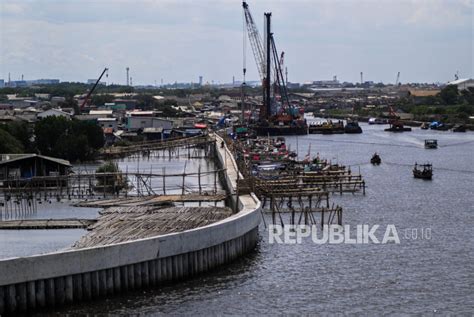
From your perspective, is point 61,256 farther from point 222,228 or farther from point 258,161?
point 258,161

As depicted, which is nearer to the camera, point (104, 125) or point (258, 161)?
point (258, 161)

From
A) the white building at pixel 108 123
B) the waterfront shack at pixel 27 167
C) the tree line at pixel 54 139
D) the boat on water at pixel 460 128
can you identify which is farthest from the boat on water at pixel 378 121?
the waterfront shack at pixel 27 167

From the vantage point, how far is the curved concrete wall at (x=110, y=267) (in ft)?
66.8

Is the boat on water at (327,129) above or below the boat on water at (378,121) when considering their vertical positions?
above

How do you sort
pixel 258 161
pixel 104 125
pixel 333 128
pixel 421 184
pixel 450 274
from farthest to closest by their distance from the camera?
pixel 333 128 < pixel 104 125 < pixel 258 161 < pixel 421 184 < pixel 450 274

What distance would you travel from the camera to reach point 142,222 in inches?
1118

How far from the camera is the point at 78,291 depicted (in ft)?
70.3

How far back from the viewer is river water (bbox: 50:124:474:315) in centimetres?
2198

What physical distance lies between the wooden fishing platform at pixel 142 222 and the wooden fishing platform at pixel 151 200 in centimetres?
206

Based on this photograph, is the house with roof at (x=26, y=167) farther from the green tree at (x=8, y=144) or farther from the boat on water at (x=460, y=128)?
the boat on water at (x=460, y=128)

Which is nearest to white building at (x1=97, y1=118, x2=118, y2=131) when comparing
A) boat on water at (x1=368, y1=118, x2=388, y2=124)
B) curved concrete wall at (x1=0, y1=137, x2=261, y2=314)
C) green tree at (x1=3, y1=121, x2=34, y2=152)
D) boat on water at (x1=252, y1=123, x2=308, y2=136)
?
green tree at (x1=3, y1=121, x2=34, y2=152)

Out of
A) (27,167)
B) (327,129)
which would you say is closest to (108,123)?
(327,129)

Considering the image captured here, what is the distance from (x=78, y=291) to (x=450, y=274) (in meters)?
11.0

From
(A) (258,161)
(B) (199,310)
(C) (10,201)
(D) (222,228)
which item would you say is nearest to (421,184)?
(A) (258,161)
